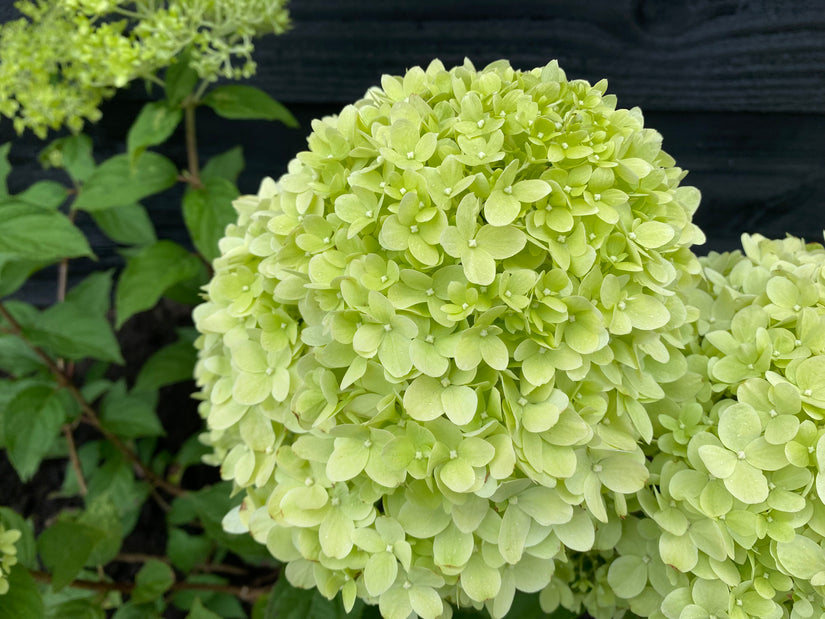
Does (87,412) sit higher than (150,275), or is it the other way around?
(150,275)

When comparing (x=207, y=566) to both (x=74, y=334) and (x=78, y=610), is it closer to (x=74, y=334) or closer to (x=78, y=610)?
(x=78, y=610)

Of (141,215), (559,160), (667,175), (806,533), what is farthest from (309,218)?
(141,215)

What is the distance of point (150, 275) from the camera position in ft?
3.08

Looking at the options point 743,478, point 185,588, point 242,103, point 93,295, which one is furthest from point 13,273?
point 743,478

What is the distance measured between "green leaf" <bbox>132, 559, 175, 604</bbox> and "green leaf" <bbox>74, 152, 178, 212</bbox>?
1.76ft

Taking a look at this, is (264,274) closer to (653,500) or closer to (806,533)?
(653,500)

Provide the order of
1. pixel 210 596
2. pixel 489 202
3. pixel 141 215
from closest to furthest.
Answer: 1. pixel 489 202
2. pixel 210 596
3. pixel 141 215

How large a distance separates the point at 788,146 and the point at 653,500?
94 centimetres

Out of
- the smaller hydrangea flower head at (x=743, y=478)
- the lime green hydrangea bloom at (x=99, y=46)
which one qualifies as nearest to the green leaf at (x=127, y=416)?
the lime green hydrangea bloom at (x=99, y=46)

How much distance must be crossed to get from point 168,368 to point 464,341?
749mm

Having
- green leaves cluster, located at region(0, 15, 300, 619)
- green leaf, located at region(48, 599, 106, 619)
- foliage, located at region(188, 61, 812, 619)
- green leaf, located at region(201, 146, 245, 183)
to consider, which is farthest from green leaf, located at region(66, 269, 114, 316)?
foliage, located at region(188, 61, 812, 619)

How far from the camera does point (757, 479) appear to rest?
50 centimetres

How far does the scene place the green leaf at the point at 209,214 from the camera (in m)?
0.91

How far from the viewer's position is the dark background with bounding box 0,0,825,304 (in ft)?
3.53
